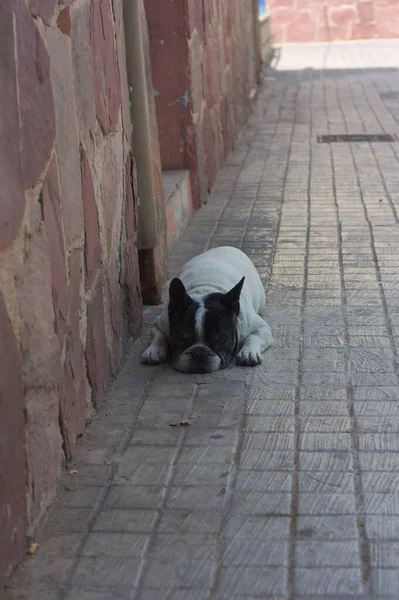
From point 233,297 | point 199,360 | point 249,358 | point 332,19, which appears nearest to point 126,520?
point 199,360

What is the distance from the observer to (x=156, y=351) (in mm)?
5070

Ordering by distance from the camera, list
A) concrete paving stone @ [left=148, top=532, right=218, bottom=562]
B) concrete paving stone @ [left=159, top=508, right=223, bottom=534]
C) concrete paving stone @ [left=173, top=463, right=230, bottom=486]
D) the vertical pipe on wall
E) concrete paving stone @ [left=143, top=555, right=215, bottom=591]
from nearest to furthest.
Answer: concrete paving stone @ [left=143, top=555, right=215, bottom=591] < concrete paving stone @ [left=148, top=532, right=218, bottom=562] < concrete paving stone @ [left=159, top=508, right=223, bottom=534] < concrete paving stone @ [left=173, top=463, right=230, bottom=486] < the vertical pipe on wall

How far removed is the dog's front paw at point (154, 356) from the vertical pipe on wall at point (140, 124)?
0.95 m

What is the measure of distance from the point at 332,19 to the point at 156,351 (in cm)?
2063

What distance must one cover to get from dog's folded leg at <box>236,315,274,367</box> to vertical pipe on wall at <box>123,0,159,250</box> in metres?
0.96

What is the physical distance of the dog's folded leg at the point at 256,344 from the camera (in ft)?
16.3

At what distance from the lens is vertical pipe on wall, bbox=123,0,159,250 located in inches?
223

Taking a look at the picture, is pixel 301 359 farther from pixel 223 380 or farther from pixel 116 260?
pixel 116 260


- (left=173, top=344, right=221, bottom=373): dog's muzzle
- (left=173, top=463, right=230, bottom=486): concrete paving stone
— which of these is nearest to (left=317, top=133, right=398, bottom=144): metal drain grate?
(left=173, top=344, right=221, bottom=373): dog's muzzle

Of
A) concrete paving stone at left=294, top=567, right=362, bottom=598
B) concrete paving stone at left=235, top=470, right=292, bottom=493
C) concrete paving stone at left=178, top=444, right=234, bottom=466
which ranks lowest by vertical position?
concrete paving stone at left=178, top=444, right=234, bottom=466

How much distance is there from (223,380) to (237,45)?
878cm

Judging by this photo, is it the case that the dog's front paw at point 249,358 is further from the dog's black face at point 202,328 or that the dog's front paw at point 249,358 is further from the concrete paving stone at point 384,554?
the concrete paving stone at point 384,554

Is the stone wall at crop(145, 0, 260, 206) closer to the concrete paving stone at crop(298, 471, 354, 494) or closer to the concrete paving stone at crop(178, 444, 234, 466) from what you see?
the concrete paving stone at crop(178, 444, 234, 466)

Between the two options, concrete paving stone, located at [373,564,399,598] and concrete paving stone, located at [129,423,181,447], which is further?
concrete paving stone, located at [129,423,181,447]
